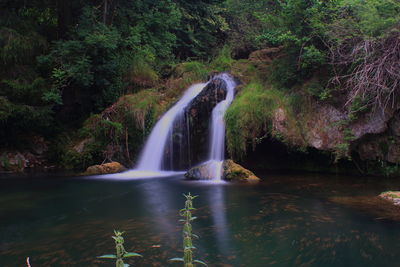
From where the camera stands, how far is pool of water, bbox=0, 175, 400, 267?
3887 millimetres

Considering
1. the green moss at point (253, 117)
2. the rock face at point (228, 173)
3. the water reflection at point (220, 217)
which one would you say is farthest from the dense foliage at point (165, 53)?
the water reflection at point (220, 217)

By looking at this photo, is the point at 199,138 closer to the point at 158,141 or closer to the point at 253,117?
the point at 158,141

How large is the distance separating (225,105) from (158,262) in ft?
23.2

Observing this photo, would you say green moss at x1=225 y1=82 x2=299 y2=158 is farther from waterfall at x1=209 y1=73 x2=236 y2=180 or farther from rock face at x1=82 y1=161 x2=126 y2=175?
rock face at x1=82 y1=161 x2=126 y2=175

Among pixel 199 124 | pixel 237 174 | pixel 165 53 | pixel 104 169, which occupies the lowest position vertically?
pixel 237 174

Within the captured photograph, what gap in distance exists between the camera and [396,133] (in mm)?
8023

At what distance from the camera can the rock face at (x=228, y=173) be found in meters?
8.45

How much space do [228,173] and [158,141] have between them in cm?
285

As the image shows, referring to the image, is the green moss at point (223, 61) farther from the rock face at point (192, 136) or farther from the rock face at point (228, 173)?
the rock face at point (228, 173)

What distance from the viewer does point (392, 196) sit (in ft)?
20.1

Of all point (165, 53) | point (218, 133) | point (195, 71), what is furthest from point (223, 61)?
point (218, 133)

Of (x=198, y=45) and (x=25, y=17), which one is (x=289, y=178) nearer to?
(x=198, y=45)

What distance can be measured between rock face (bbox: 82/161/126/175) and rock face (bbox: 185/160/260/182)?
8.08ft

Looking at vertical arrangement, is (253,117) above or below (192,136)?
above
